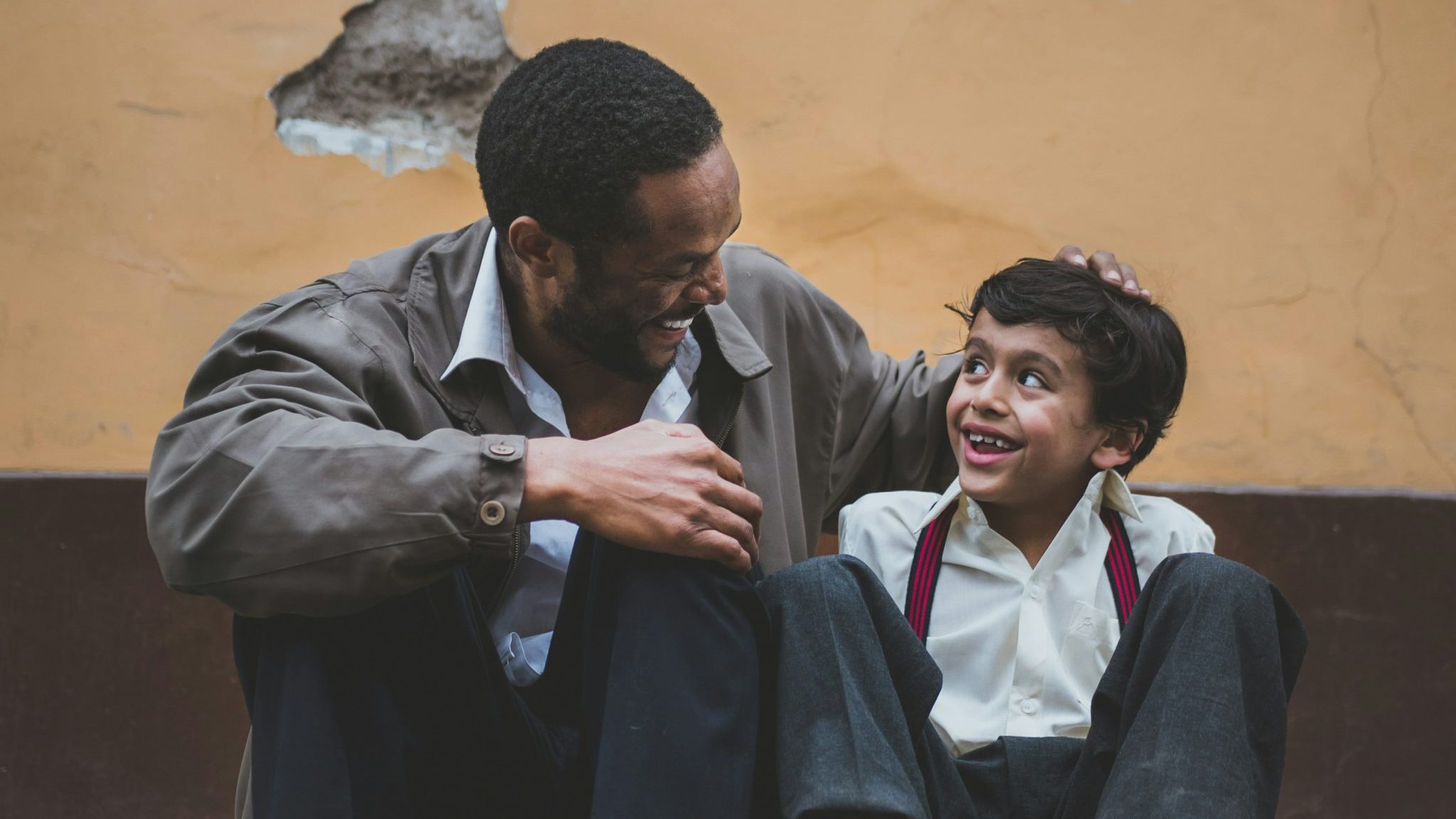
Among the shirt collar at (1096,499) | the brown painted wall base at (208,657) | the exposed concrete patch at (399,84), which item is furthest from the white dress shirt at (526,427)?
the brown painted wall base at (208,657)

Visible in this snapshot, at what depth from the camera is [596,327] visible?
2.32 metres

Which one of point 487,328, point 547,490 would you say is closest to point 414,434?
point 487,328

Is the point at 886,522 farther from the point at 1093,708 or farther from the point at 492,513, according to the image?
the point at 492,513

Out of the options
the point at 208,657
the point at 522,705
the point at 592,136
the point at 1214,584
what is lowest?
the point at 208,657

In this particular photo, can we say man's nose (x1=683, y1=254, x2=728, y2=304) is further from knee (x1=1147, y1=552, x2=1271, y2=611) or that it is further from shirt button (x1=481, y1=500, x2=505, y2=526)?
knee (x1=1147, y1=552, x2=1271, y2=611)

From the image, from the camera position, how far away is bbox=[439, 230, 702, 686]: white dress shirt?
2244 millimetres

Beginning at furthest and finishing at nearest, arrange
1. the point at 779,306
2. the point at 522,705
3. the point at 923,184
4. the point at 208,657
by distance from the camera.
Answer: the point at 923,184 → the point at 208,657 → the point at 779,306 → the point at 522,705

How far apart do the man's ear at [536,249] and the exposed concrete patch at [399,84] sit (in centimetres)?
94

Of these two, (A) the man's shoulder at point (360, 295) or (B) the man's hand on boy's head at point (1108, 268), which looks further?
(B) the man's hand on boy's head at point (1108, 268)

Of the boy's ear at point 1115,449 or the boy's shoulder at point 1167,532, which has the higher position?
the boy's ear at point 1115,449

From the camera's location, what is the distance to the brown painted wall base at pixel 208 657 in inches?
117

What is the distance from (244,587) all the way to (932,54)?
2.03 meters

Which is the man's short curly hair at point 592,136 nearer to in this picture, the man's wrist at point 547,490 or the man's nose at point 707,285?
the man's nose at point 707,285

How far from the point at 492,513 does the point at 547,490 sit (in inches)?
3.0
